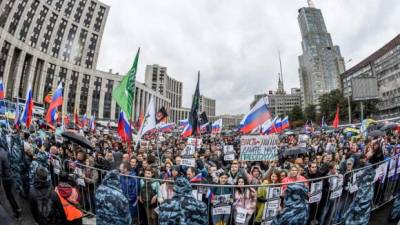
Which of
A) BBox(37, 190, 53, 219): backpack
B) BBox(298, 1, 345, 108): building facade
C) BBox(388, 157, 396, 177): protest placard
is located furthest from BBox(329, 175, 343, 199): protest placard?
BBox(298, 1, 345, 108): building facade

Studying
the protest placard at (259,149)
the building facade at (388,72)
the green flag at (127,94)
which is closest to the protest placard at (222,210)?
the protest placard at (259,149)

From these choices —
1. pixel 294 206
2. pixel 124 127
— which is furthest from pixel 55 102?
pixel 294 206

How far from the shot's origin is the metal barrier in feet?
14.4

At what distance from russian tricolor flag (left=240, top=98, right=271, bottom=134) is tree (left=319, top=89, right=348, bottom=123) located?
65.2 meters

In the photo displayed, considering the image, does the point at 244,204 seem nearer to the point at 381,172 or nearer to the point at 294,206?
the point at 294,206

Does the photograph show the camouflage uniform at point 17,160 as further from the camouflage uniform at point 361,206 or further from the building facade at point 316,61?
the building facade at point 316,61

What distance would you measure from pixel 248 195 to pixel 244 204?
157mm

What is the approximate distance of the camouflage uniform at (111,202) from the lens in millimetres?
3551

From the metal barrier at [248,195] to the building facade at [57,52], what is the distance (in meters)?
49.6

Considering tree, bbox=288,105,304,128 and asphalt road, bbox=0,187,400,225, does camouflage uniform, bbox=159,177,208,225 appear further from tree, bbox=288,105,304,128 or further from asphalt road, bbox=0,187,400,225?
tree, bbox=288,105,304,128

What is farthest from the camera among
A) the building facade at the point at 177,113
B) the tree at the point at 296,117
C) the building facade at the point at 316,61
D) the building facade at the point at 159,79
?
the building facade at the point at 316,61

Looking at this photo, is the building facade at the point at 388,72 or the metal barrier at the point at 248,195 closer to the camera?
the metal barrier at the point at 248,195

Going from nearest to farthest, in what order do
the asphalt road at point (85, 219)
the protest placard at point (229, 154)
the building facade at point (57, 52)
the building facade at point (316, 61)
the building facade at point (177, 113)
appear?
the asphalt road at point (85, 219) < the protest placard at point (229, 154) < the building facade at point (57, 52) < the building facade at point (177, 113) < the building facade at point (316, 61)

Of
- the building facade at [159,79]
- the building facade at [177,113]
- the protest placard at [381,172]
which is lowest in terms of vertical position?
the protest placard at [381,172]
